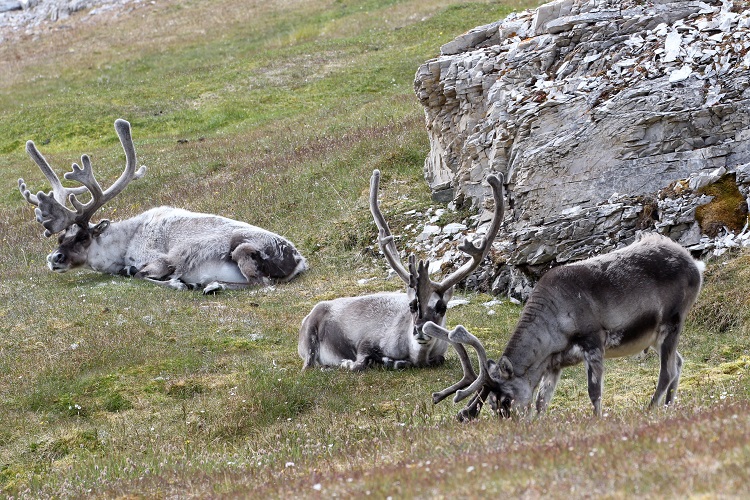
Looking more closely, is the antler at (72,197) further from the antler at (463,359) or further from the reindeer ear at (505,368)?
the reindeer ear at (505,368)

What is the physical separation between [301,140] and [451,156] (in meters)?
10.0

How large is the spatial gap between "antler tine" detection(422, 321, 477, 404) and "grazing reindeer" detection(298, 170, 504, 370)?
2.41m

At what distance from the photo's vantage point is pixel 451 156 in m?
19.0

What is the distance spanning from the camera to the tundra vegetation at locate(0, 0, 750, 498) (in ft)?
19.8

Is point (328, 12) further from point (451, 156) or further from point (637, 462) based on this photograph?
point (637, 462)

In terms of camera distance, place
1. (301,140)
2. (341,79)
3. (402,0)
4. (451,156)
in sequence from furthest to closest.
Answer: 1. (402,0)
2. (341,79)
3. (301,140)
4. (451,156)

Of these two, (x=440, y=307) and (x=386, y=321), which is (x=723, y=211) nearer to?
(x=440, y=307)

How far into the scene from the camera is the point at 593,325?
893 centimetres

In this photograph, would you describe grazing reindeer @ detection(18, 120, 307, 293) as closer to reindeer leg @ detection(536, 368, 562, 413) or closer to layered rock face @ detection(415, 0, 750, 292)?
layered rock face @ detection(415, 0, 750, 292)

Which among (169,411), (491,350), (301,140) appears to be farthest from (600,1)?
(301,140)

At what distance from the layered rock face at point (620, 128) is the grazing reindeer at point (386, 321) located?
2.77 m

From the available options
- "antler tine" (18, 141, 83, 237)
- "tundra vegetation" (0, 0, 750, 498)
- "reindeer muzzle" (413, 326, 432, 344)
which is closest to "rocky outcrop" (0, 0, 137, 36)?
"tundra vegetation" (0, 0, 750, 498)

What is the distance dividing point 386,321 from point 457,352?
12.5 ft

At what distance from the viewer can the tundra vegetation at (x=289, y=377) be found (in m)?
6.04
